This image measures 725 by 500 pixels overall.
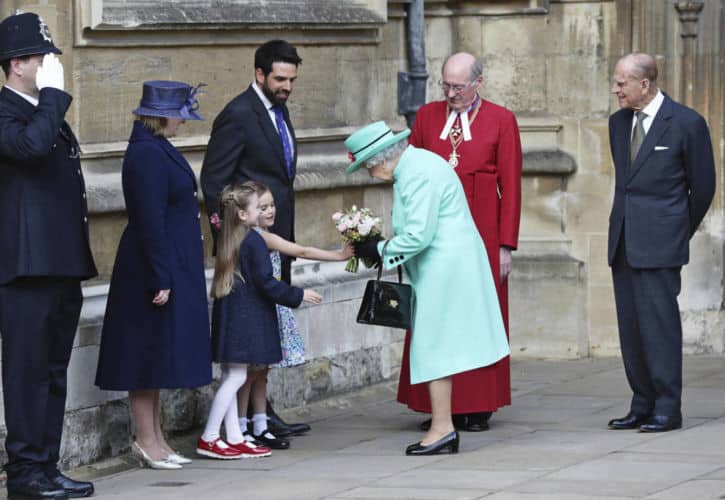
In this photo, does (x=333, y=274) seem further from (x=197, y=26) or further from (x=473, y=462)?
(x=473, y=462)

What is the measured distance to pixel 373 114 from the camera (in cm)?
1062

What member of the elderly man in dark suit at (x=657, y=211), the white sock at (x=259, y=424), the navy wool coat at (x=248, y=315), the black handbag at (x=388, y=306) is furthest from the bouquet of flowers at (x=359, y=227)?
the elderly man in dark suit at (x=657, y=211)

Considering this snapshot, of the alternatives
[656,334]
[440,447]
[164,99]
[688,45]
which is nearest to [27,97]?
[164,99]

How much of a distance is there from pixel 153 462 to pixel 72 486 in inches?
28.4

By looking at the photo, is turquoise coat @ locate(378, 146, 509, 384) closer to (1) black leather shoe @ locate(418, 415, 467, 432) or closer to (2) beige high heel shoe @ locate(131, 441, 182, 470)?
(1) black leather shoe @ locate(418, 415, 467, 432)

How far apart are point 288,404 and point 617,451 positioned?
227 cm

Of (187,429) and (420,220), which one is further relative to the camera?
(187,429)

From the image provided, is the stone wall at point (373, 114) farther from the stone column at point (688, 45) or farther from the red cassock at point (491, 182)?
the red cassock at point (491, 182)

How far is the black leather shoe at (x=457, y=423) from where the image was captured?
889 centimetres

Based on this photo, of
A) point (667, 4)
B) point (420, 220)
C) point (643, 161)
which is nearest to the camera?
point (420, 220)

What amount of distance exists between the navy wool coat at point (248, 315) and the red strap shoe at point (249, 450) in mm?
385

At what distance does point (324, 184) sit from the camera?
1003 cm

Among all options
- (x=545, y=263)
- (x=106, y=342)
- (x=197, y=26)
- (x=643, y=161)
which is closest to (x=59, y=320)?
(x=106, y=342)

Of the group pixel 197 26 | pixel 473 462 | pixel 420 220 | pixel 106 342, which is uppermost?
pixel 197 26
